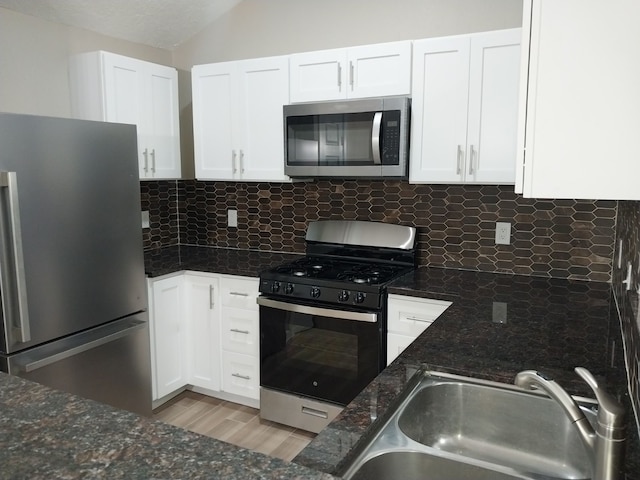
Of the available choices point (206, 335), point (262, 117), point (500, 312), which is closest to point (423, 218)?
point (500, 312)

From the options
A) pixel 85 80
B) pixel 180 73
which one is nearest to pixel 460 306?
pixel 85 80

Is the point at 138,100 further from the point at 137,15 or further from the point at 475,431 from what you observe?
the point at 475,431

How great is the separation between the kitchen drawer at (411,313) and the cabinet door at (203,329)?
1.15m

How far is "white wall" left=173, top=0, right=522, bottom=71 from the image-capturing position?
280 centimetres

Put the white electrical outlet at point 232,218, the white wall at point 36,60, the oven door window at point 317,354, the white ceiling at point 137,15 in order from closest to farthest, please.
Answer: the oven door window at point 317,354
the white wall at point 36,60
the white ceiling at point 137,15
the white electrical outlet at point 232,218

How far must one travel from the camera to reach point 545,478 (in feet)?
3.54

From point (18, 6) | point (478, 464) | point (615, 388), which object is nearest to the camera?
point (478, 464)

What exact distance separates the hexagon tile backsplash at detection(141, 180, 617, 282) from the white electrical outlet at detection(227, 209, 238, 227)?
0.11ft

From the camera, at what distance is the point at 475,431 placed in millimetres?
1388

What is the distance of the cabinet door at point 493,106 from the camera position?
2.42 metres

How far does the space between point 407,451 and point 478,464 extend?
5.8 inches

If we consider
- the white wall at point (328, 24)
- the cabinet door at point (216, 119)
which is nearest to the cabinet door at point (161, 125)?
the cabinet door at point (216, 119)

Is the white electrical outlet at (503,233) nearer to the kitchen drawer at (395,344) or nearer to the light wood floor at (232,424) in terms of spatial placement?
the kitchen drawer at (395,344)

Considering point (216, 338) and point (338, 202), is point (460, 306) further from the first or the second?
point (216, 338)
